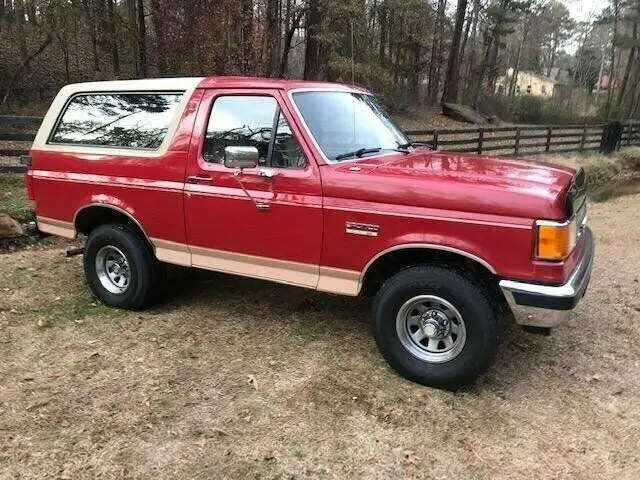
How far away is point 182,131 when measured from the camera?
14.7ft

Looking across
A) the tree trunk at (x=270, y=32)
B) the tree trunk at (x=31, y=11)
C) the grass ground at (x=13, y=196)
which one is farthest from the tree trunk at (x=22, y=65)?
the grass ground at (x=13, y=196)

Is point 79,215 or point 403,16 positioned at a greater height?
point 403,16

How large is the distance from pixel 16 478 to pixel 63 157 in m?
2.98

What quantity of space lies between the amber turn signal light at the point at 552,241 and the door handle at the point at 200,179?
2393 millimetres

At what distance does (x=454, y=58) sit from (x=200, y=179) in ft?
90.1

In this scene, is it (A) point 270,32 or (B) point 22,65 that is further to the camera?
(B) point 22,65

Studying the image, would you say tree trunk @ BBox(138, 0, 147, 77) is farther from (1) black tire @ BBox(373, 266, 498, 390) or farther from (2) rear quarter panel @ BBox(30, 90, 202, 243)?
(1) black tire @ BBox(373, 266, 498, 390)

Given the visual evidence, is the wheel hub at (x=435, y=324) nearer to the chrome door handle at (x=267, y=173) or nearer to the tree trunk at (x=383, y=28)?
the chrome door handle at (x=267, y=173)

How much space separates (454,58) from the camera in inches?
1147

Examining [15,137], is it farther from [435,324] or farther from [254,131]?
[435,324]

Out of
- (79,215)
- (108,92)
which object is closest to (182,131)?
(108,92)

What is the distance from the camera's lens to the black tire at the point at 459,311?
354 centimetres

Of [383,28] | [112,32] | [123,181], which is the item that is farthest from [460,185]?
[383,28]

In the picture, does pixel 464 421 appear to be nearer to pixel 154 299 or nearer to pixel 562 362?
pixel 562 362
